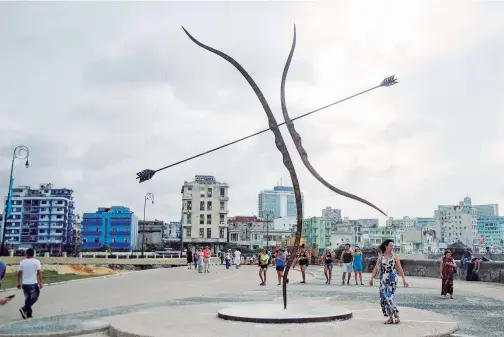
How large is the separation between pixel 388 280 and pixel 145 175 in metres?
5.79

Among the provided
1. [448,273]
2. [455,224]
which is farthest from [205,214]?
[455,224]

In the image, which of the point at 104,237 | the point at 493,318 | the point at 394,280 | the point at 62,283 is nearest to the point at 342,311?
the point at 394,280

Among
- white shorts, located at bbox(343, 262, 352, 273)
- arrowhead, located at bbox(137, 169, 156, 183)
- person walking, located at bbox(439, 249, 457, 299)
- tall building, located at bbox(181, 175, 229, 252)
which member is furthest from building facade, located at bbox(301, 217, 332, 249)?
arrowhead, located at bbox(137, 169, 156, 183)

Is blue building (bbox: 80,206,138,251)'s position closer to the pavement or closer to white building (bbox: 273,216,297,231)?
white building (bbox: 273,216,297,231)

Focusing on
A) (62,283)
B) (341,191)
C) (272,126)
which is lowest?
(62,283)

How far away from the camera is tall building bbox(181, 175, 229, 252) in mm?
98125

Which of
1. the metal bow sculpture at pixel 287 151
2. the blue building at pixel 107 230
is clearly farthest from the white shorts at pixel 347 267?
the blue building at pixel 107 230

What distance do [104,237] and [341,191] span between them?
10551cm

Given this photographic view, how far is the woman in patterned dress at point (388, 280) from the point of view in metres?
8.84

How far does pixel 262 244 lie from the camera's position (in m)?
A: 122

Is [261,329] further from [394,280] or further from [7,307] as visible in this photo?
[7,307]

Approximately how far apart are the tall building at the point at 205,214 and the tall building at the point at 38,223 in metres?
37.7

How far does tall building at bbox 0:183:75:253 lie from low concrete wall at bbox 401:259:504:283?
346 feet

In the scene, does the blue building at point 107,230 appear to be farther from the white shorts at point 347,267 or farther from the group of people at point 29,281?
the group of people at point 29,281
